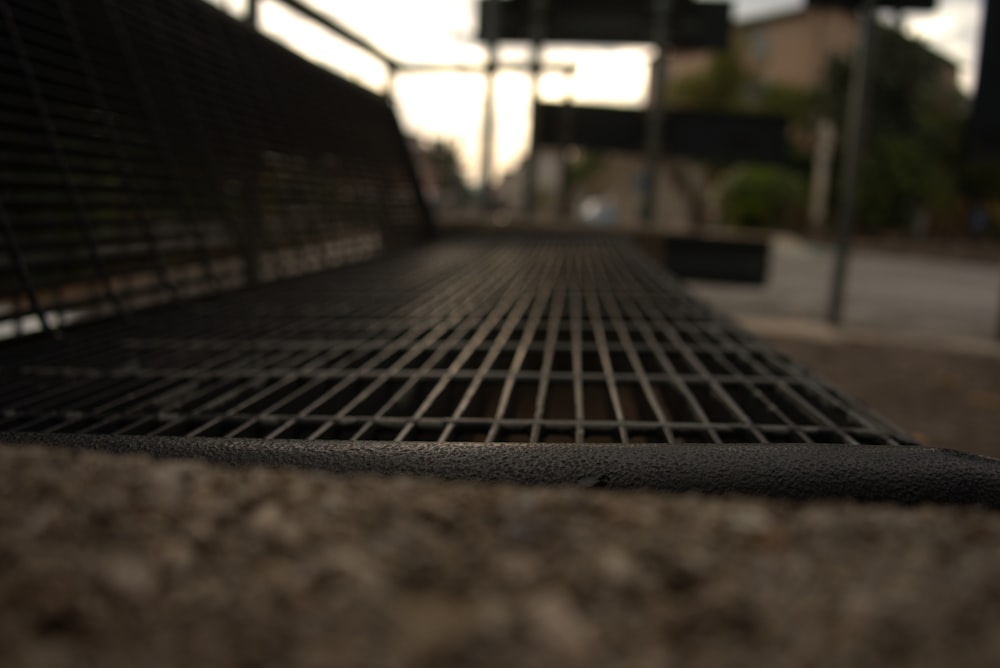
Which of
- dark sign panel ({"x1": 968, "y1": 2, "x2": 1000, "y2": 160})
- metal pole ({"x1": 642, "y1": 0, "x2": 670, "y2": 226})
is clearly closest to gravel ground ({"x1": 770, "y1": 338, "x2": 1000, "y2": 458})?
dark sign panel ({"x1": 968, "y1": 2, "x2": 1000, "y2": 160})

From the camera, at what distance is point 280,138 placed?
152 inches

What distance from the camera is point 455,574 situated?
2.36ft

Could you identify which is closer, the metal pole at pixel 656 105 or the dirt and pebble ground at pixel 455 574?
the dirt and pebble ground at pixel 455 574

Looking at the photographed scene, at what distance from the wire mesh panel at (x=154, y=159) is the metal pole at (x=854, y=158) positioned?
15.1 feet

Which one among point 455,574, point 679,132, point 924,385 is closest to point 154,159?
point 455,574

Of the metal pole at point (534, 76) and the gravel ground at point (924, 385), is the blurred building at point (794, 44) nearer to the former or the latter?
the metal pole at point (534, 76)

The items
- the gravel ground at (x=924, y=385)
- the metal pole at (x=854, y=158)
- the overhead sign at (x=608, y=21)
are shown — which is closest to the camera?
the gravel ground at (x=924, y=385)

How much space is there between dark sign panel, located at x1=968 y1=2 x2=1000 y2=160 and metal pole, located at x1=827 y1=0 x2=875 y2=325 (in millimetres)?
897

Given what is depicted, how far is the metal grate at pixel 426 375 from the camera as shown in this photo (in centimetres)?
145

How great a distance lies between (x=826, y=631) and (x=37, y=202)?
219 centimetres

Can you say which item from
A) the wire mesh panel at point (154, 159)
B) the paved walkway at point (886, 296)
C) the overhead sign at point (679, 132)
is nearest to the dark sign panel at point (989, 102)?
the paved walkway at point (886, 296)

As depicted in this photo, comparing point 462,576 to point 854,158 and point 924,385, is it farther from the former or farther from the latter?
point 854,158

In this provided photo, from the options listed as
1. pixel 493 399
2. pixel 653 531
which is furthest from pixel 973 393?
pixel 653 531

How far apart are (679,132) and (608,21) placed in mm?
2439
